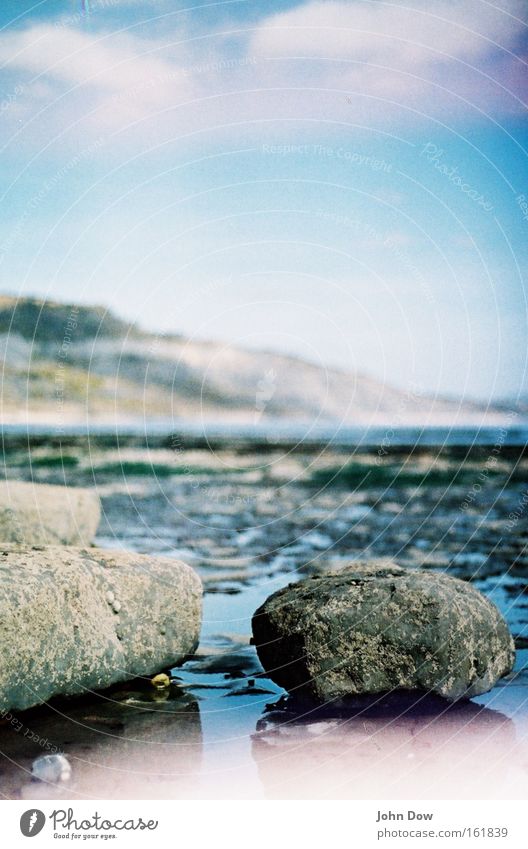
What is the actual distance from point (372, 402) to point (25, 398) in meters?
1.41

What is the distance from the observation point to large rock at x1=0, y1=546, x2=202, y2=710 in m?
2.77

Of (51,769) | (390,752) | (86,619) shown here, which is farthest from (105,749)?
(390,752)

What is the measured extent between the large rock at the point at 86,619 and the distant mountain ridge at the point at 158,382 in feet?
3.49

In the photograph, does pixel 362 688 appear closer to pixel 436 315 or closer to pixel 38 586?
pixel 38 586

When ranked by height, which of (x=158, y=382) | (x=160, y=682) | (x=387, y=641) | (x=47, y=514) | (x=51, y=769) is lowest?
(x=51, y=769)

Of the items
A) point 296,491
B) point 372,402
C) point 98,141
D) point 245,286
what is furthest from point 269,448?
point 98,141

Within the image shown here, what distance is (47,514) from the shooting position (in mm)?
4691

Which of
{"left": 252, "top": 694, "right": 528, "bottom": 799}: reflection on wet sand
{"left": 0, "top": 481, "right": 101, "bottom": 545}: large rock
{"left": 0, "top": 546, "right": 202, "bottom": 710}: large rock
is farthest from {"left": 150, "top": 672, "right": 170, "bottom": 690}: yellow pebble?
{"left": 0, "top": 481, "right": 101, "bottom": 545}: large rock

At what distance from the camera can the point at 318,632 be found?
3016 millimetres

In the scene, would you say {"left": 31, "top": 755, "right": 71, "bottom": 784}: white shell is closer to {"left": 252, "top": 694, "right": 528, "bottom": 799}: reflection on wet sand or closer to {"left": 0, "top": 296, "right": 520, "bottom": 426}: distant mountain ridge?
{"left": 252, "top": 694, "right": 528, "bottom": 799}: reflection on wet sand

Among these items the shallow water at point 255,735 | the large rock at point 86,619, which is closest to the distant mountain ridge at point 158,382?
the shallow water at point 255,735

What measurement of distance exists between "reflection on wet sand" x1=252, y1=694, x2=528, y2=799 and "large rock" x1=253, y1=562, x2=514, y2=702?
67mm

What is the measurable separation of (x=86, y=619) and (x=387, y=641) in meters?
0.88

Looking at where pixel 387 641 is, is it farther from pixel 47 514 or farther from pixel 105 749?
pixel 47 514
